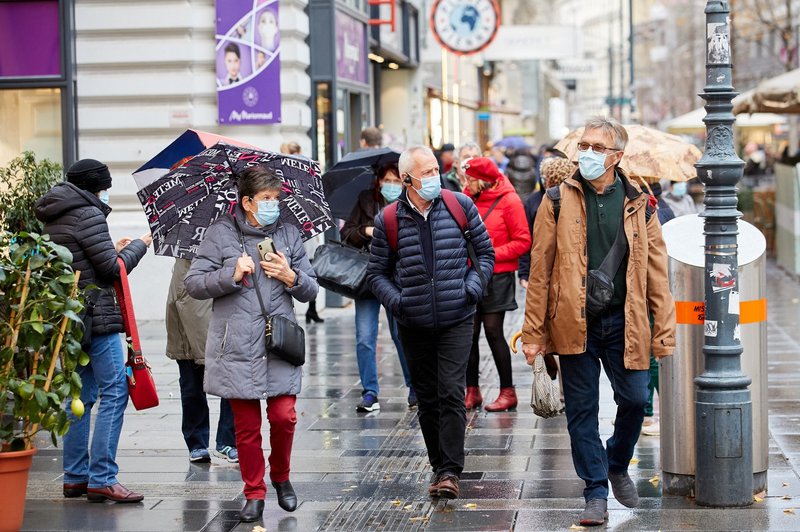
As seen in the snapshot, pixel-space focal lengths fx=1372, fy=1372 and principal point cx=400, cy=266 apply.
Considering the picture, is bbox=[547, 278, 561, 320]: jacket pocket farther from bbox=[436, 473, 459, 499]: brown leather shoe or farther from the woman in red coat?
the woman in red coat

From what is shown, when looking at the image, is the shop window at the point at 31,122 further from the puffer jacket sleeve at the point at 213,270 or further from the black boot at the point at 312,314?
the puffer jacket sleeve at the point at 213,270

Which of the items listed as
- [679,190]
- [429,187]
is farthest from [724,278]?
[679,190]

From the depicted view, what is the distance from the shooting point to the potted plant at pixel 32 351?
21.3ft

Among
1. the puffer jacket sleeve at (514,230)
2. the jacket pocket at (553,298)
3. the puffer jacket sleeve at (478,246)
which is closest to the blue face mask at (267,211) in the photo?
the puffer jacket sleeve at (478,246)

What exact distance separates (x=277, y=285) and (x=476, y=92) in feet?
115

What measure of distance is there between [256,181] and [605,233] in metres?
1.74

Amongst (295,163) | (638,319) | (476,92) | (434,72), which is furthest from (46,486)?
(476,92)

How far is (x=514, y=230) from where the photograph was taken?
9.65m

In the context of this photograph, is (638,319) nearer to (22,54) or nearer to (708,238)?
(708,238)

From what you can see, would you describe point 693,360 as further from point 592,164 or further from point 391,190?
point 391,190

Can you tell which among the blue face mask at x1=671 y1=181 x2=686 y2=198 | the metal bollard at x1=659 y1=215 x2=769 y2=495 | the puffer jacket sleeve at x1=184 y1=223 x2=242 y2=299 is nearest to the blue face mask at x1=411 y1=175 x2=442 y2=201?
the puffer jacket sleeve at x1=184 y1=223 x2=242 y2=299

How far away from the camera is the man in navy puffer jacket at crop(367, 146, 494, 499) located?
7.27m

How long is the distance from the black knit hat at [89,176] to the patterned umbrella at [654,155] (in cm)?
316

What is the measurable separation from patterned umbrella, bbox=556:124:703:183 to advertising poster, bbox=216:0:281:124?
6.45 meters
